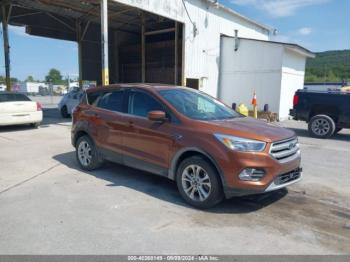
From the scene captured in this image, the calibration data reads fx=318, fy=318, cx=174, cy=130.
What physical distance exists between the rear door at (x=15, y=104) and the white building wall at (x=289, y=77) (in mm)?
11968

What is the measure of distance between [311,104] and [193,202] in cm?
803

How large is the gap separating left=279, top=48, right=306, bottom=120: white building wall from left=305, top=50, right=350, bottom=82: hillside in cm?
5404

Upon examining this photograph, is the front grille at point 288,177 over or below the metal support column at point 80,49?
below

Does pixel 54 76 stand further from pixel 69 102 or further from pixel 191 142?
pixel 191 142

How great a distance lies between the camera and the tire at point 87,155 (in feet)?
20.5

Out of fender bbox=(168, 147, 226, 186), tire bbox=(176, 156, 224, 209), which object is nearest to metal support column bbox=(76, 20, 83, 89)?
fender bbox=(168, 147, 226, 186)

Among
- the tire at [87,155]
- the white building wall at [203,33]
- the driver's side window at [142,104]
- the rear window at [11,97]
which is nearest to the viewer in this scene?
the driver's side window at [142,104]

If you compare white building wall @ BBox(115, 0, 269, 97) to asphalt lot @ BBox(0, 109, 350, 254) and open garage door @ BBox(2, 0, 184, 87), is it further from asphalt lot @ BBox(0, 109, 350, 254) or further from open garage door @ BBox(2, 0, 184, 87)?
asphalt lot @ BBox(0, 109, 350, 254)

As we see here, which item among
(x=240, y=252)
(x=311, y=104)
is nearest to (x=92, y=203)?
(x=240, y=252)

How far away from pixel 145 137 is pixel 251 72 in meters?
13.7

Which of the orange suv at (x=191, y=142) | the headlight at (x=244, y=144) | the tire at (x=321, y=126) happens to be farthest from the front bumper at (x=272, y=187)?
the tire at (x=321, y=126)

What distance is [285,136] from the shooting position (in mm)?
4543

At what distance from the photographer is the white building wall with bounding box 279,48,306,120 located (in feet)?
54.5

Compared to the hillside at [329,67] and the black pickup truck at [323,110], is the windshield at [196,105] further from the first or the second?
the hillside at [329,67]
